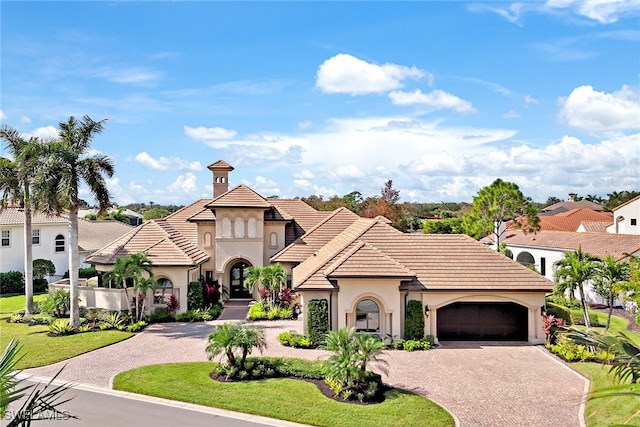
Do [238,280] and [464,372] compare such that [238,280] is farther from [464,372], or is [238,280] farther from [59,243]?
[464,372]

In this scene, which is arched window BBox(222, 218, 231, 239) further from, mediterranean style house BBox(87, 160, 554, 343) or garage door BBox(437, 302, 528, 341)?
garage door BBox(437, 302, 528, 341)

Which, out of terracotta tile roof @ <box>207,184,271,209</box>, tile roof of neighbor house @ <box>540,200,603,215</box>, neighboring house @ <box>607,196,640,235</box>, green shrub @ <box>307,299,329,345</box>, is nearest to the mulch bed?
green shrub @ <box>307,299,329,345</box>

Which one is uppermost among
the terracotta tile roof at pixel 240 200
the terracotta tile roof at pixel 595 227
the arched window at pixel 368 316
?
the terracotta tile roof at pixel 240 200

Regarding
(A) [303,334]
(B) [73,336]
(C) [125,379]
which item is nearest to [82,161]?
(B) [73,336]

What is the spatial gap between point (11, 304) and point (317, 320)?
77.7 ft

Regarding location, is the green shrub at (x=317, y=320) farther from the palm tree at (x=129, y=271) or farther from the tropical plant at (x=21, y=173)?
the tropical plant at (x=21, y=173)

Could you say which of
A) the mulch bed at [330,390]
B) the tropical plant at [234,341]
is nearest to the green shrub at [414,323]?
the mulch bed at [330,390]

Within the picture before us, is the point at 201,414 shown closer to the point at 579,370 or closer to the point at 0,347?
the point at 0,347

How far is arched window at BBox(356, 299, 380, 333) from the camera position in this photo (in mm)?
23000

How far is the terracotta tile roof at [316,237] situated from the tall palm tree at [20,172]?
49.1 ft

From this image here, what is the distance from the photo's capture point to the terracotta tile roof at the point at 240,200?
111 feet

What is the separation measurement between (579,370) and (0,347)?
25.2 m

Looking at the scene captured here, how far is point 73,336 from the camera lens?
2380 cm

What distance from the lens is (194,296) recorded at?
28953mm
